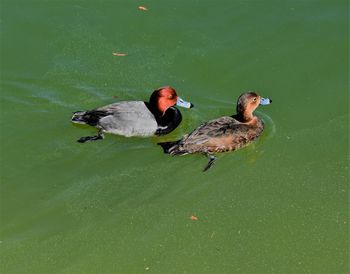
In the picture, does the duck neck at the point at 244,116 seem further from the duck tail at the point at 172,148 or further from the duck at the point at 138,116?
the duck tail at the point at 172,148

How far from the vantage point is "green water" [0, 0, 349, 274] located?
221 inches

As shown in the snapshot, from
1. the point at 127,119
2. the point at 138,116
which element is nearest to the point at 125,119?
the point at 127,119

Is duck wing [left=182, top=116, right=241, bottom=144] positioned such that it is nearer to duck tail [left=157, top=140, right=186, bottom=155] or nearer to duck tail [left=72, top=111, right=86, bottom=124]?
duck tail [left=157, top=140, right=186, bottom=155]

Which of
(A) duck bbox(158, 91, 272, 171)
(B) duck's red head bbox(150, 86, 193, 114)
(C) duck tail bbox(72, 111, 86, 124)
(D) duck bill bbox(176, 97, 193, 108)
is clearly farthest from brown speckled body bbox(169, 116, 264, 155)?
(C) duck tail bbox(72, 111, 86, 124)

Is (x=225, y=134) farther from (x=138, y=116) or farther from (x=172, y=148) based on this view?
(x=138, y=116)

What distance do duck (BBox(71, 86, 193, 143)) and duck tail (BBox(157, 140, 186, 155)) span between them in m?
0.44

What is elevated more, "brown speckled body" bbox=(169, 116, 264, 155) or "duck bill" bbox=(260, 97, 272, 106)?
"duck bill" bbox=(260, 97, 272, 106)

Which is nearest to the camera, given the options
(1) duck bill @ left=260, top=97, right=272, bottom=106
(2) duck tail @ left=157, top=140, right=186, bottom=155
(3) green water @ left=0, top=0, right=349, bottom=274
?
(3) green water @ left=0, top=0, right=349, bottom=274

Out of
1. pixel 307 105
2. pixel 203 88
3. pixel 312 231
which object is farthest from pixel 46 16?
pixel 312 231

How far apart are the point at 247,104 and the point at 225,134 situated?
494 millimetres

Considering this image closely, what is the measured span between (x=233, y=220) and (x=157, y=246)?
0.77 m

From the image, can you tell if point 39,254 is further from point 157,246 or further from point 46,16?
point 46,16

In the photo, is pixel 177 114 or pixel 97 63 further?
pixel 97 63

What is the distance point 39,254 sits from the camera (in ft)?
18.3
